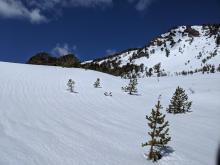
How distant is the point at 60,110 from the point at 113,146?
8.78 m

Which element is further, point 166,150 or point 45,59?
point 45,59

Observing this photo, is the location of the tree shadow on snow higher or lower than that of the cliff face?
lower

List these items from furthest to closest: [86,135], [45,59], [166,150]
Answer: [45,59]
[86,135]
[166,150]

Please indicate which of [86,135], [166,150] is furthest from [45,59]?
[166,150]

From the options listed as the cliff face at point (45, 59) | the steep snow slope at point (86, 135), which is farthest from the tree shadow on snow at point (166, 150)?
the cliff face at point (45, 59)

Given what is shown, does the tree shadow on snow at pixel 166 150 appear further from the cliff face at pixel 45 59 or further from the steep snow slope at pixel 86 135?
the cliff face at pixel 45 59

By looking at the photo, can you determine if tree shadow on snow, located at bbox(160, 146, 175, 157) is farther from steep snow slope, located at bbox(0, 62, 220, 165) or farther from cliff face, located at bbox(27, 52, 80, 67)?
cliff face, located at bbox(27, 52, 80, 67)

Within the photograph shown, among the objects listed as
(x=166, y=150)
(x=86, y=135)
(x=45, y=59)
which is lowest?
(x=166, y=150)

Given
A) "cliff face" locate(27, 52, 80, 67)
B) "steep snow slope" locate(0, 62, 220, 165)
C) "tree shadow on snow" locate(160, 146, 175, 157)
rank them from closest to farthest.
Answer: "steep snow slope" locate(0, 62, 220, 165) → "tree shadow on snow" locate(160, 146, 175, 157) → "cliff face" locate(27, 52, 80, 67)

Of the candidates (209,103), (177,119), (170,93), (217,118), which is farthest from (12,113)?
(170,93)

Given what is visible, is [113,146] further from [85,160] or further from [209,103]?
[209,103]

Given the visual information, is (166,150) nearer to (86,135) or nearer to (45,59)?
(86,135)

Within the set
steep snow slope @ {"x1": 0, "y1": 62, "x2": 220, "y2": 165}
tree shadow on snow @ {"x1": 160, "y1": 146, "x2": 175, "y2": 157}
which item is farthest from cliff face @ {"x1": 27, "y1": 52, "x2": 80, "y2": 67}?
tree shadow on snow @ {"x1": 160, "y1": 146, "x2": 175, "y2": 157}

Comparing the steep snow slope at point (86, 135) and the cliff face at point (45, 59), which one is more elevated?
the cliff face at point (45, 59)
